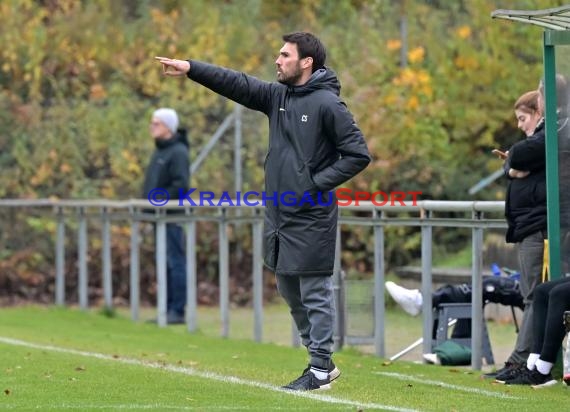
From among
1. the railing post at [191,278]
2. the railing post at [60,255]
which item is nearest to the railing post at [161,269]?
the railing post at [191,278]

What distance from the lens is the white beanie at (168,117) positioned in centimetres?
1755

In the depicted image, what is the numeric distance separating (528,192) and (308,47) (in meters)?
→ 2.32

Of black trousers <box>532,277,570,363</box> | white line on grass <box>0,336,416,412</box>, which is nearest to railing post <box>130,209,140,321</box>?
white line on grass <box>0,336,416,412</box>

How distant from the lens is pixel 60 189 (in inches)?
862

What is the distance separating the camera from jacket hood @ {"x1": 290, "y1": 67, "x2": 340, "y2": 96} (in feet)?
31.2

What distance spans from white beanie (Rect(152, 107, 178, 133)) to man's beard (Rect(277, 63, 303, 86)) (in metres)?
8.07

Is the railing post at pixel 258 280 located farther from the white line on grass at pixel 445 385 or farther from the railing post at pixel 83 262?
the railing post at pixel 83 262

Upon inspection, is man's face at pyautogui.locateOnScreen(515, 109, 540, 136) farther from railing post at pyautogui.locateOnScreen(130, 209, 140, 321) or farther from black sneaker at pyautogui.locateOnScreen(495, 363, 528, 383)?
railing post at pyautogui.locateOnScreen(130, 209, 140, 321)

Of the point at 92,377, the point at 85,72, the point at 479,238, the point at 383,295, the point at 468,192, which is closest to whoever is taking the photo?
the point at 92,377

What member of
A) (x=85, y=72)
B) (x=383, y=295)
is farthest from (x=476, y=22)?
(x=383, y=295)

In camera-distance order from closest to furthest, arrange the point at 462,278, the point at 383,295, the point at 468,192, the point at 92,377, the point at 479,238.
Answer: the point at 92,377
the point at 479,238
the point at 383,295
the point at 462,278
the point at 468,192

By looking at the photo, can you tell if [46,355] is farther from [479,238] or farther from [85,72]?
[85,72]

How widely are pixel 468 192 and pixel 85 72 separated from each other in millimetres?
5718

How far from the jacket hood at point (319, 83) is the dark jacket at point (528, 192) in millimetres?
1898
